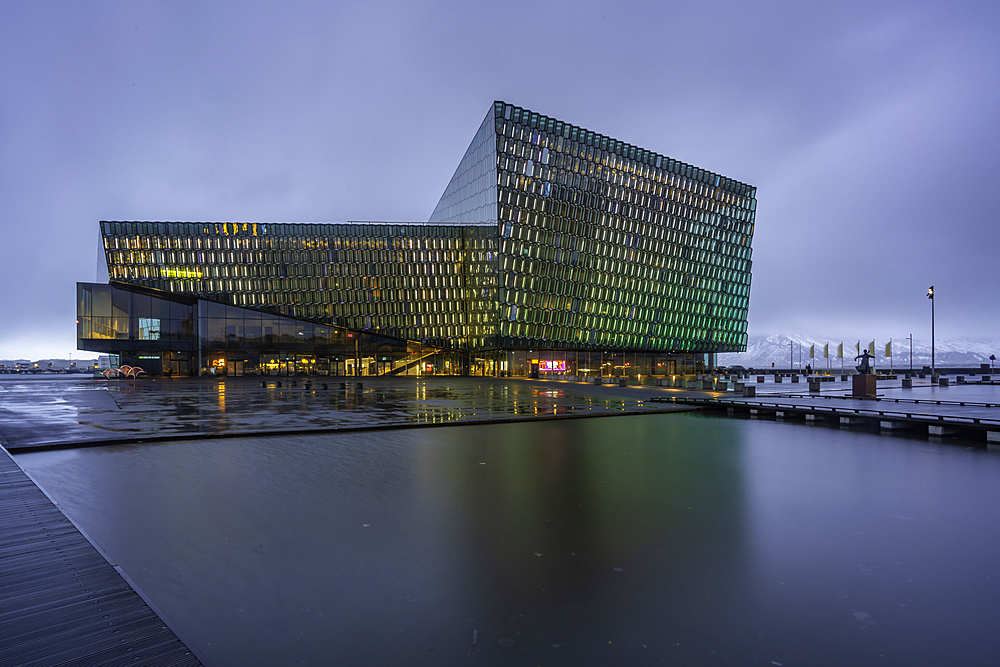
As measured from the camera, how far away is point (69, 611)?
457 cm

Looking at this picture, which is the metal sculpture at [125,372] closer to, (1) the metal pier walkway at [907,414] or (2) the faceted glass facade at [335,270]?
(2) the faceted glass facade at [335,270]

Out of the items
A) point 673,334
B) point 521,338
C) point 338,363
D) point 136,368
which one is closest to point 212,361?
point 136,368

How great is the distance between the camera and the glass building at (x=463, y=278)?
6888 cm

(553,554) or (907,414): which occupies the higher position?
(907,414)

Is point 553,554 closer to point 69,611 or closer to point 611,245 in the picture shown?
point 69,611

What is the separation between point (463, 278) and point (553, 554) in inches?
2876

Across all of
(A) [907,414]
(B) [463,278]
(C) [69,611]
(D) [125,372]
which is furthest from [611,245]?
(C) [69,611]

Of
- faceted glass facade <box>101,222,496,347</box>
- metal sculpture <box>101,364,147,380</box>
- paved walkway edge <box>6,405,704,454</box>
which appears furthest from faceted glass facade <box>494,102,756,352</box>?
paved walkway edge <box>6,405,704,454</box>

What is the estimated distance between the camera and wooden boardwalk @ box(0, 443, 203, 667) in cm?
390

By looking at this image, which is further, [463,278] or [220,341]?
[463,278]

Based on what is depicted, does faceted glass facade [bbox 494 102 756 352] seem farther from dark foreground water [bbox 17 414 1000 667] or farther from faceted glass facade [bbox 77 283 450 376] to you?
dark foreground water [bbox 17 414 1000 667]

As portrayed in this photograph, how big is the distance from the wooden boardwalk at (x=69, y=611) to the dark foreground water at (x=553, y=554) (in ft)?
1.25

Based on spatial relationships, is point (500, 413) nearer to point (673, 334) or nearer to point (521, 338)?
point (521, 338)

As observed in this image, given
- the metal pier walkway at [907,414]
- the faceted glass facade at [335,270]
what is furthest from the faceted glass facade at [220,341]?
the metal pier walkway at [907,414]
